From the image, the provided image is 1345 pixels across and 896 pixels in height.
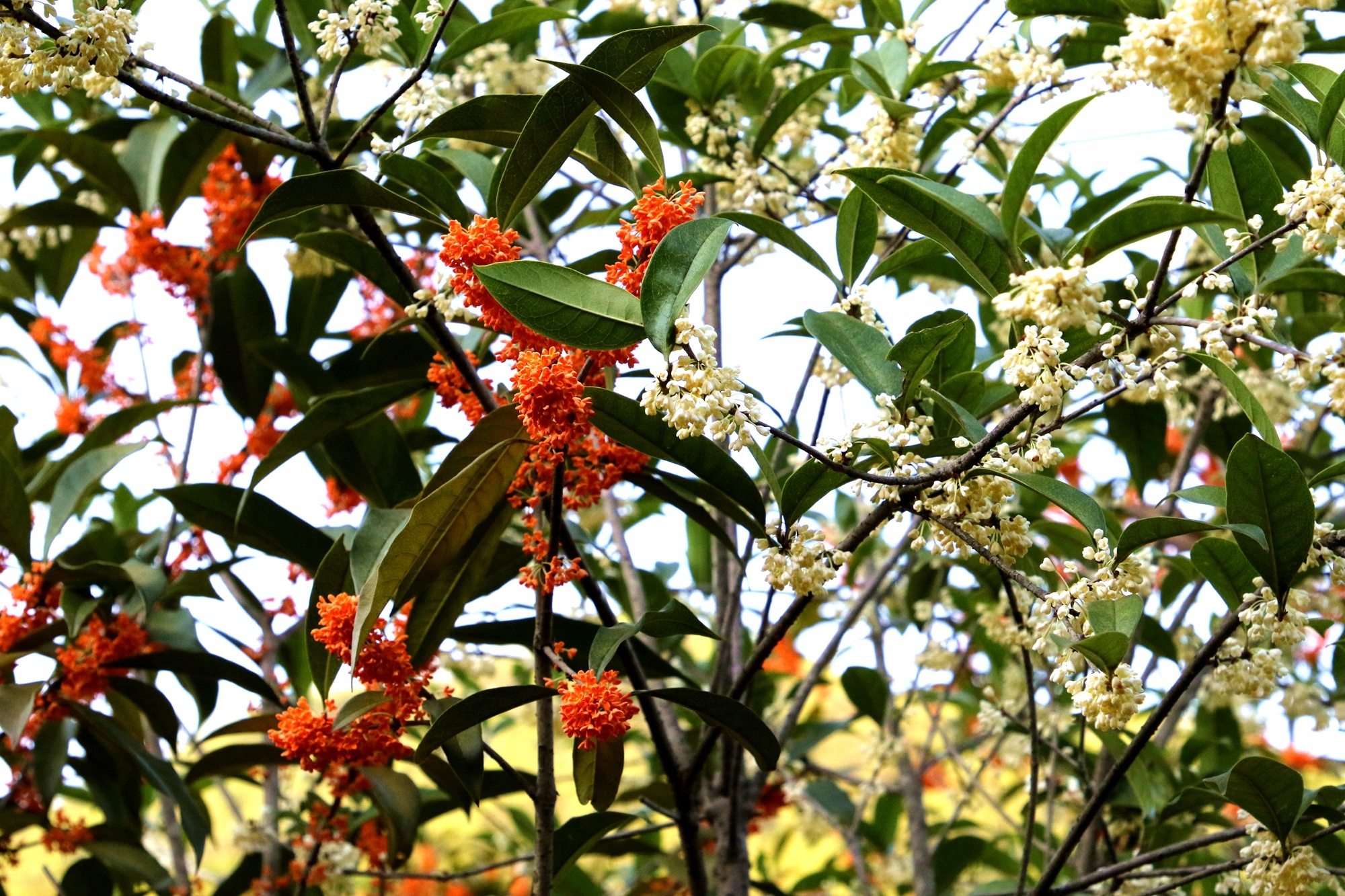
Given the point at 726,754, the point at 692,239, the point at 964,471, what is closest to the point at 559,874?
the point at 726,754

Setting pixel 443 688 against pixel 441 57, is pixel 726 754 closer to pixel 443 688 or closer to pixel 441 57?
pixel 443 688

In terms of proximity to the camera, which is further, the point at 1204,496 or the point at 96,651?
the point at 96,651

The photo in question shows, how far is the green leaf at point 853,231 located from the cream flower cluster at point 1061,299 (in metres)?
0.56

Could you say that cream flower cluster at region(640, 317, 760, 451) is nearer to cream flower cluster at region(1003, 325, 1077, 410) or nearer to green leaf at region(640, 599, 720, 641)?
cream flower cluster at region(1003, 325, 1077, 410)

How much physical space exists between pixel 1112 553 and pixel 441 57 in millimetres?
1191

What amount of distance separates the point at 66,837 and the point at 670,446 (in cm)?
169

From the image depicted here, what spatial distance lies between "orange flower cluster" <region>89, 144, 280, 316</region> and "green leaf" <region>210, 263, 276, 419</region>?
5cm

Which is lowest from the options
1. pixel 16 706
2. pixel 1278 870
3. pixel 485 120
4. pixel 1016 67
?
pixel 1278 870

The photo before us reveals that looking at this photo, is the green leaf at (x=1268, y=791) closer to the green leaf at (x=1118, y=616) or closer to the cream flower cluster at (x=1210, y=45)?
the green leaf at (x=1118, y=616)

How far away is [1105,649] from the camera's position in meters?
1.14

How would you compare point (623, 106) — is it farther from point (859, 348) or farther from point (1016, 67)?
point (1016, 67)

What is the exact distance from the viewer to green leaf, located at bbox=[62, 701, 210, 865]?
2004 millimetres

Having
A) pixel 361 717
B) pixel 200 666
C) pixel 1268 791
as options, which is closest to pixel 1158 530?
pixel 1268 791

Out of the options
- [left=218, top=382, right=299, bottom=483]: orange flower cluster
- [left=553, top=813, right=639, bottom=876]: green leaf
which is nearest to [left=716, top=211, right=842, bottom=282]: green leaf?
[left=553, top=813, right=639, bottom=876]: green leaf
